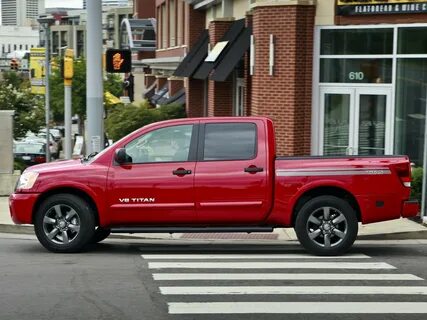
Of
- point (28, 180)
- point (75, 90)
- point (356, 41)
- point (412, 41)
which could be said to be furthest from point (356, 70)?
point (75, 90)

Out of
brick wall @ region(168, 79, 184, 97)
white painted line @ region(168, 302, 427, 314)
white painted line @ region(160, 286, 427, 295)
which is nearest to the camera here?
white painted line @ region(168, 302, 427, 314)

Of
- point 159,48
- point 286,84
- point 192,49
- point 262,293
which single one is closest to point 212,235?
point 262,293

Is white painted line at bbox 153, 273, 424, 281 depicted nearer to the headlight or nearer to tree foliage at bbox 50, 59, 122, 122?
the headlight

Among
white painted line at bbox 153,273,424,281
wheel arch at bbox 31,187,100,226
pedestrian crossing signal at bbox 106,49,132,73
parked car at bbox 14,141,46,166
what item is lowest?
parked car at bbox 14,141,46,166

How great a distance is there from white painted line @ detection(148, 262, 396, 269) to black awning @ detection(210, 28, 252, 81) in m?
11.1

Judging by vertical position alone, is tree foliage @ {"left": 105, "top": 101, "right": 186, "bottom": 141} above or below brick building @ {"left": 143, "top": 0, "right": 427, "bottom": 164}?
below

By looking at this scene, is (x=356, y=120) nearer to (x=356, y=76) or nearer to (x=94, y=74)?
(x=356, y=76)

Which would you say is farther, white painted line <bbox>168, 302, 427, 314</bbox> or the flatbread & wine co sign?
the flatbread & wine co sign

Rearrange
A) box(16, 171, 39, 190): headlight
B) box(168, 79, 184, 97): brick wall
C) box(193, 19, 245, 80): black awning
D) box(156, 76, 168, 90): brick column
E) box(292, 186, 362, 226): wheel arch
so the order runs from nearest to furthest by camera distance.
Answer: box(292, 186, 362, 226): wheel arch < box(16, 171, 39, 190): headlight < box(193, 19, 245, 80): black awning < box(168, 79, 184, 97): brick wall < box(156, 76, 168, 90): brick column

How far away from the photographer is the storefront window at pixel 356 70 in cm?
1642

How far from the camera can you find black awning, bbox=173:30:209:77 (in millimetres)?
26109

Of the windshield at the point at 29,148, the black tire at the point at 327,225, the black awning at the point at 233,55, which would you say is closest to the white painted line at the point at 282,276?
the black tire at the point at 327,225

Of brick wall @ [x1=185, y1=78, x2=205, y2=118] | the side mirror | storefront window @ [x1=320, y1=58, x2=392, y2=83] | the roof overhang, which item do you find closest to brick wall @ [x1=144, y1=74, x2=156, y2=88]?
the roof overhang

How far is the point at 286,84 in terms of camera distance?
1675cm
